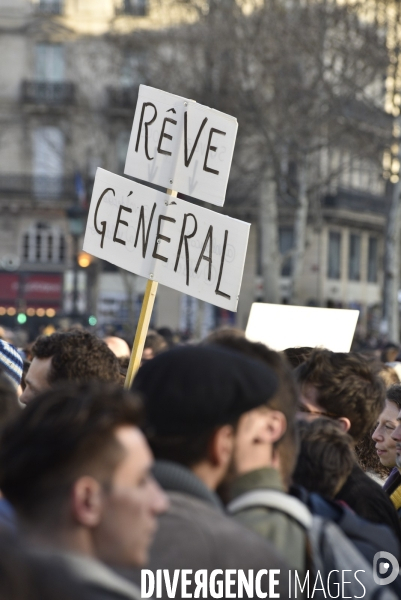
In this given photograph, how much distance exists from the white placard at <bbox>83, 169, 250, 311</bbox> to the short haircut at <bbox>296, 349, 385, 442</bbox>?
1240 millimetres

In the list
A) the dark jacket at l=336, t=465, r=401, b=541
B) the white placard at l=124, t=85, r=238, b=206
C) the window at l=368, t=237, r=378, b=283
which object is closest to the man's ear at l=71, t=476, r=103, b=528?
the dark jacket at l=336, t=465, r=401, b=541

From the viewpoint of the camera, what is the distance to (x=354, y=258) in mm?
46844

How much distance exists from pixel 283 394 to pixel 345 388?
3.76ft

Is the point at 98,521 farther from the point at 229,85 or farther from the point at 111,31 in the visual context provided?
the point at 111,31

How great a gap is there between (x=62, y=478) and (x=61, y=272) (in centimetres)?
4030

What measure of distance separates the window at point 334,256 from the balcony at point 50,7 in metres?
13.3

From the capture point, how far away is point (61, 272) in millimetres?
41938

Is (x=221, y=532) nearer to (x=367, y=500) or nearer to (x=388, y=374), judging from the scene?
(x=367, y=500)

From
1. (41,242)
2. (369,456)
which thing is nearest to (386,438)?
(369,456)

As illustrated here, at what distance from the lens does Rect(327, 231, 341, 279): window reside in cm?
4528

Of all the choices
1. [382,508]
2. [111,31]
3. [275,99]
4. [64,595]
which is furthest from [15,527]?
[111,31]

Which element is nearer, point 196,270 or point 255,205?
point 196,270

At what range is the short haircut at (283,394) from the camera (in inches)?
105

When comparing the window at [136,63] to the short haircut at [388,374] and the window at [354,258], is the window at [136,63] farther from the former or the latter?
the short haircut at [388,374]
